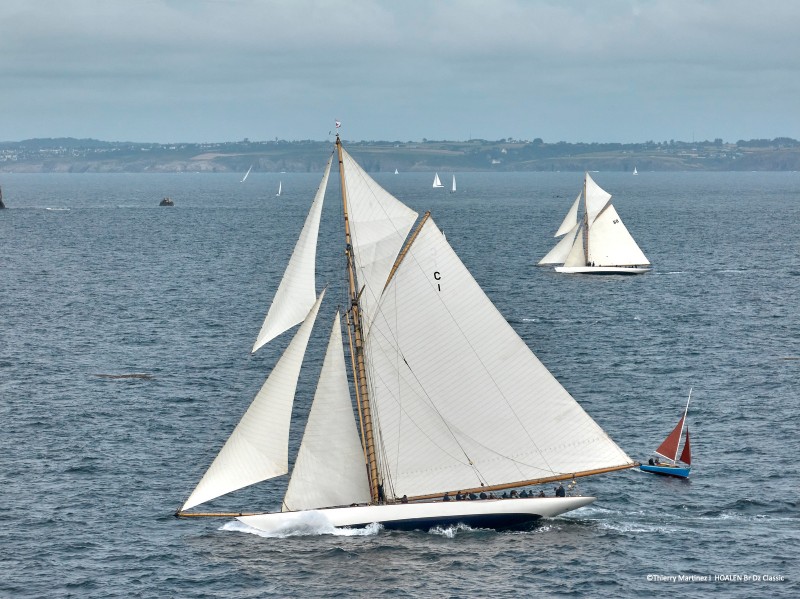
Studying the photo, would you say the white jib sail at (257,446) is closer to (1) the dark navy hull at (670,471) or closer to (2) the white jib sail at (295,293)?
(2) the white jib sail at (295,293)

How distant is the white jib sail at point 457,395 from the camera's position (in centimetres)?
5025

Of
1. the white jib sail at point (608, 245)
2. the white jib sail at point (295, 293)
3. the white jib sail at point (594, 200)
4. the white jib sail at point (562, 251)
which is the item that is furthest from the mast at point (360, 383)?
the white jib sail at point (562, 251)

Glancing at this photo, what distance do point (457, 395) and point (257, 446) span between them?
8107 millimetres

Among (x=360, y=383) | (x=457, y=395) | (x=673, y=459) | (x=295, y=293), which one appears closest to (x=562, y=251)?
(x=673, y=459)

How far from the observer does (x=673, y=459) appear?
60.2 m

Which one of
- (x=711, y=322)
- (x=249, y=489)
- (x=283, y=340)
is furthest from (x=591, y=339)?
(x=249, y=489)

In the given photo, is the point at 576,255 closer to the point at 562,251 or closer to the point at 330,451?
the point at 562,251

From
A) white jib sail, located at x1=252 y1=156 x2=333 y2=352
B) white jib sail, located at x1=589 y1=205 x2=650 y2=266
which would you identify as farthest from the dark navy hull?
white jib sail, located at x1=589 y1=205 x2=650 y2=266

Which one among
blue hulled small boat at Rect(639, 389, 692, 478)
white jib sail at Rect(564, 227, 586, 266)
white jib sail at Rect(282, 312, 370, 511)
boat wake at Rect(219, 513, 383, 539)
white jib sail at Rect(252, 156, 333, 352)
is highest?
white jib sail at Rect(252, 156, 333, 352)

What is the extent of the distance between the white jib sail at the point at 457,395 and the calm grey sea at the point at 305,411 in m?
2.81

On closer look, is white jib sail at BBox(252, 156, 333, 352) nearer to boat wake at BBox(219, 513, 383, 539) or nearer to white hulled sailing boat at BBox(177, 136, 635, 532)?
white hulled sailing boat at BBox(177, 136, 635, 532)

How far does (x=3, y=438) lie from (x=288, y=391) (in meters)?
25.6

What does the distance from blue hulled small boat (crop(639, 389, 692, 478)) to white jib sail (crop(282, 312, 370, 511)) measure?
16.1m

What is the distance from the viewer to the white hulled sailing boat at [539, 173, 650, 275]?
5354 inches
